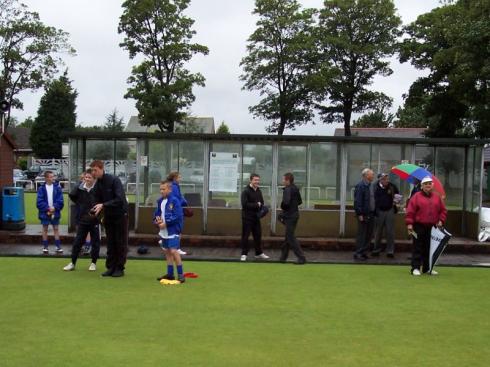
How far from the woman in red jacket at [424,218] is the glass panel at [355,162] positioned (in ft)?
14.8

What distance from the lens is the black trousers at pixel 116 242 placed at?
994cm

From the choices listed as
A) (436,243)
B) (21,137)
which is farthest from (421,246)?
(21,137)

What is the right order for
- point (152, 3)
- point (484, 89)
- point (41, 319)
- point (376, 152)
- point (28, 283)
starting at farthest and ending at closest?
point (152, 3) < point (484, 89) < point (376, 152) < point (28, 283) < point (41, 319)

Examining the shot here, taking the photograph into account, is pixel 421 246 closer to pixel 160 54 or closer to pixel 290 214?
pixel 290 214

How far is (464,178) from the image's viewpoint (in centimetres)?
1555

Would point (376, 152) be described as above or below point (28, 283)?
above

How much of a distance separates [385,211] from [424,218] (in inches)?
87.3

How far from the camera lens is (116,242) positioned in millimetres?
9945

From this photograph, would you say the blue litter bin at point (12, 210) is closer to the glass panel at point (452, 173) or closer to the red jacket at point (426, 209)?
the red jacket at point (426, 209)

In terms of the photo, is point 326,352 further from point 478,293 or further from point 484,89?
point 484,89

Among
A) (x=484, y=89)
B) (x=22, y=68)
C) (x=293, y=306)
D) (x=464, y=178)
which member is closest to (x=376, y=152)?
(x=464, y=178)

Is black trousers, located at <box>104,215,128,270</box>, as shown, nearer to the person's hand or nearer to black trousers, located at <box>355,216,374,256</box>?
the person's hand

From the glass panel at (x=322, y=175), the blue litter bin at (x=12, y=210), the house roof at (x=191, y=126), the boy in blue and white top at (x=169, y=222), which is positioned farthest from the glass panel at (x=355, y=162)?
the house roof at (x=191, y=126)

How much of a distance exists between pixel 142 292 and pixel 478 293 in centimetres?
491
